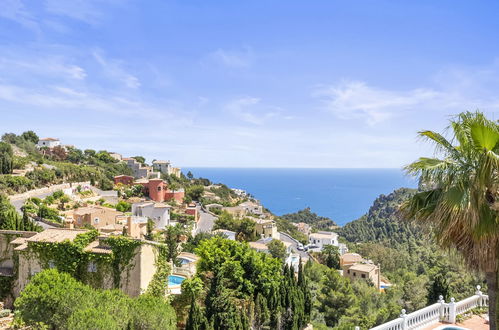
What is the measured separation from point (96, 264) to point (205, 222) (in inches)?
1319

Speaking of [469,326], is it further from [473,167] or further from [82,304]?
[82,304]

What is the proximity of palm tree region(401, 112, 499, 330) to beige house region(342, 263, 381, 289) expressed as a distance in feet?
120

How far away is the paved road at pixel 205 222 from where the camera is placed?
1723 inches

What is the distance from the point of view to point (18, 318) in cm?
1316

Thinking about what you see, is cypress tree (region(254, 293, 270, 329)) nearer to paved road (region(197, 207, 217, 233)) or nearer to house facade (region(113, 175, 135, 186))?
paved road (region(197, 207, 217, 233))

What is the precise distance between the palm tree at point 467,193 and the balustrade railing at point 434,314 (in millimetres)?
4025

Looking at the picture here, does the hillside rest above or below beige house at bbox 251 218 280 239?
below

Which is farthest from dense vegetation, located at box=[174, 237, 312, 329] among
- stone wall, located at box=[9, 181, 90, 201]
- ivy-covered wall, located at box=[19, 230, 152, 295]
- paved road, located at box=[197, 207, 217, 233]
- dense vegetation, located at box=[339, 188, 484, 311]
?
stone wall, located at box=[9, 181, 90, 201]

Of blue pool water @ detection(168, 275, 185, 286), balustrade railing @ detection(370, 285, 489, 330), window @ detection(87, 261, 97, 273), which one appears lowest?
blue pool water @ detection(168, 275, 185, 286)

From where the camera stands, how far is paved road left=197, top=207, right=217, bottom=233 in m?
43.8

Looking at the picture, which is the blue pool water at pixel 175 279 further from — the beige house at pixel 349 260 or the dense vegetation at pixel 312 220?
the dense vegetation at pixel 312 220

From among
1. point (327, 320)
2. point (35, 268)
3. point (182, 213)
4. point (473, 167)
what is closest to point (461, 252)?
point (473, 167)

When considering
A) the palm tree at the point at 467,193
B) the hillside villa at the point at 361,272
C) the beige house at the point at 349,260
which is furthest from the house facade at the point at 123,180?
the palm tree at the point at 467,193

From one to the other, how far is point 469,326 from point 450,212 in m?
6.67
